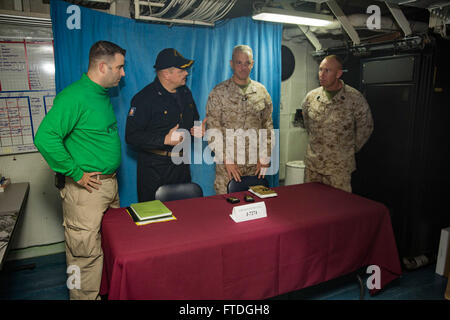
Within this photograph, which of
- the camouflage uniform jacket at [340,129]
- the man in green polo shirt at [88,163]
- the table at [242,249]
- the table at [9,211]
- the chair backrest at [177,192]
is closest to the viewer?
the table at [242,249]

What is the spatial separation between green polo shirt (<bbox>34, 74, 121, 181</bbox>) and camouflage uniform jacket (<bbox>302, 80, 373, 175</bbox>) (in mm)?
1965

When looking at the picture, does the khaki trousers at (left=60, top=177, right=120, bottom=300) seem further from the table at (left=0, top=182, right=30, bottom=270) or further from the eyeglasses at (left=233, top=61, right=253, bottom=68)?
the eyeglasses at (left=233, top=61, right=253, bottom=68)

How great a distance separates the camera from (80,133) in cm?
217

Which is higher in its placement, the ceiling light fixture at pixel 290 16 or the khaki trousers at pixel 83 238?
the ceiling light fixture at pixel 290 16

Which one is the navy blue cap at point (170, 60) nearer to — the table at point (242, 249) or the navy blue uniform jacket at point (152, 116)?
the navy blue uniform jacket at point (152, 116)

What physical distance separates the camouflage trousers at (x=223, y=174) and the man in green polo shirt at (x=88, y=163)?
3.83 ft

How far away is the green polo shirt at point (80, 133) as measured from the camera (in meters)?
2.02

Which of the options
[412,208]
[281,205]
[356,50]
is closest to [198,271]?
[281,205]

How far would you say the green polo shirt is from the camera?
2.02 m

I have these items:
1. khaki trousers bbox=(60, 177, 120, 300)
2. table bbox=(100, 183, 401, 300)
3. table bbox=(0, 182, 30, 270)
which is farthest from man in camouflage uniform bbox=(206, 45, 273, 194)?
table bbox=(0, 182, 30, 270)

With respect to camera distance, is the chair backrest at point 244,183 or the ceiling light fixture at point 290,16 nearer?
the ceiling light fixture at point 290,16

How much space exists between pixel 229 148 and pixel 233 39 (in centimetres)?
110

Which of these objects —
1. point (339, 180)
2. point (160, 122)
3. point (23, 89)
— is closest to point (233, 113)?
point (160, 122)

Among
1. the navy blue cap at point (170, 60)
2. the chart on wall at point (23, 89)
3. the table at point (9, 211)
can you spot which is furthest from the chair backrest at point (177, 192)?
the chart on wall at point (23, 89)
